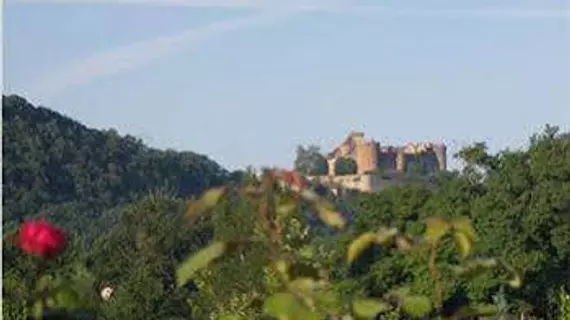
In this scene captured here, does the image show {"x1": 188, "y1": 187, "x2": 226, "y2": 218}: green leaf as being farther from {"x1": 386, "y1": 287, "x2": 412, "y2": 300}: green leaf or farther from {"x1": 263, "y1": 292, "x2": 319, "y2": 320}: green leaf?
{"x1": 386, "y1": 287, "x2": 412, "y2": 300}: green leaf

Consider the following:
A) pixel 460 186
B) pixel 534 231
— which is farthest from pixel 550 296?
pixel 460 186

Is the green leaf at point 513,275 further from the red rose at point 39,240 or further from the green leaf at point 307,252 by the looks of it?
the red rose at point 39,240

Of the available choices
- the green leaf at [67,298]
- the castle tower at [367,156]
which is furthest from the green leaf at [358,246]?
the castle tower at [367,156]

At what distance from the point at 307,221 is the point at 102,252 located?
112ft

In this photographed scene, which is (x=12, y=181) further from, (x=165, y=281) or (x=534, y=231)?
(x=534, y=231)

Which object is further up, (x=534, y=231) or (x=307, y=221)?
(x=307, y=221)

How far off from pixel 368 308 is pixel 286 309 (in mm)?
143

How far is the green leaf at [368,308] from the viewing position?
5.83 ft

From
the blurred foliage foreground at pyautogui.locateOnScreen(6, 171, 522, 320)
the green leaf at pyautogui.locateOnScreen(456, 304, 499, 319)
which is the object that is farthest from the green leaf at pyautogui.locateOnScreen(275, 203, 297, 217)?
the green leaf at pyautogui.locateOnScreen(456, 304, 499, 319)

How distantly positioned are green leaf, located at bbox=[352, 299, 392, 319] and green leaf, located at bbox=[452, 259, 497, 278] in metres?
0.12

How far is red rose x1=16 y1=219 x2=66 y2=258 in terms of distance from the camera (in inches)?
72.8

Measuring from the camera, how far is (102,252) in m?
36.0

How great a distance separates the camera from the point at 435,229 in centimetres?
179

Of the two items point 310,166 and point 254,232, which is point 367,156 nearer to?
point 310,166
